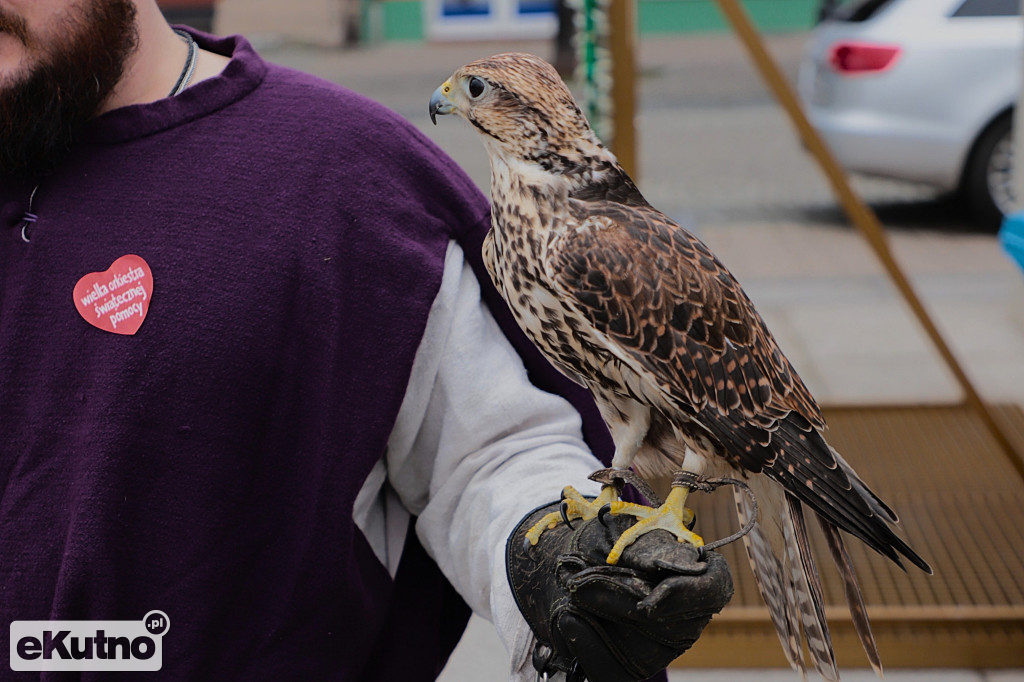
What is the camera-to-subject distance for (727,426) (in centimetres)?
126

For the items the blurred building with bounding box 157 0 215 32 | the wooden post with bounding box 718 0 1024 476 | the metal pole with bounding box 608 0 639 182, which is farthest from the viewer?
the blurred building with bounding box 157 0 215 32

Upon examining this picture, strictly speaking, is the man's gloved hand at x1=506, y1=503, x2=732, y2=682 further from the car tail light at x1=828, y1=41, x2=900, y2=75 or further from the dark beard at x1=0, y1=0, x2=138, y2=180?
the car tail light at x1=828, y1=41, x2=900, y2=75

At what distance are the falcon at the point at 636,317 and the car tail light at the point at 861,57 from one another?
6.83m

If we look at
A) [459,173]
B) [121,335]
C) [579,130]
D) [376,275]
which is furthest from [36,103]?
[579,130]

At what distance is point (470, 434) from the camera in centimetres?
174

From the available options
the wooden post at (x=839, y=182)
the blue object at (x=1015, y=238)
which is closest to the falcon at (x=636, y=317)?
the wooden post at (x=839, y=182)

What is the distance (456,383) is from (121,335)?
1.65 ft

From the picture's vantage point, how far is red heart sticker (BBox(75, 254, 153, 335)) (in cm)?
163

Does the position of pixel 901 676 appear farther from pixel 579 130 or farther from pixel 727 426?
pixel 579 130
